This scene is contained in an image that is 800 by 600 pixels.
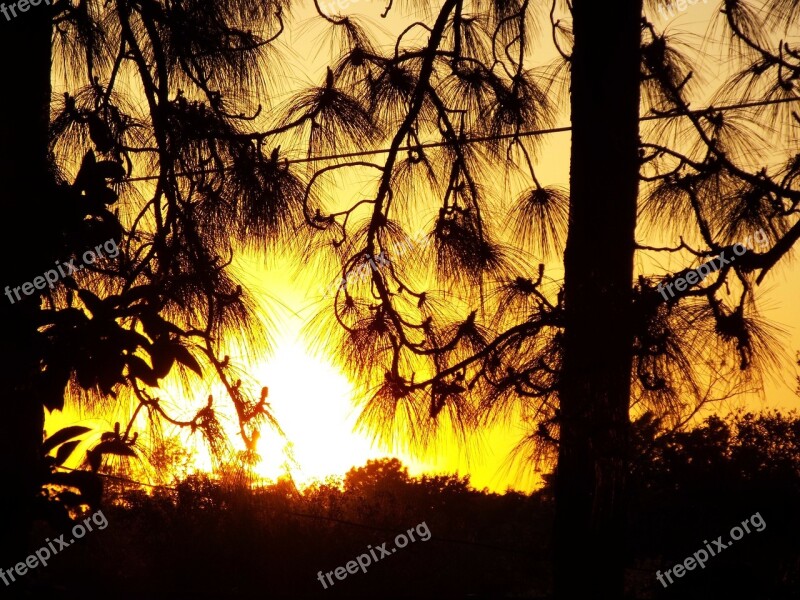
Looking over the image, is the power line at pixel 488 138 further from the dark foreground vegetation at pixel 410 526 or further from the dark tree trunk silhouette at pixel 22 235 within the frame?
the dark foreground vegetation at pixel 410 526

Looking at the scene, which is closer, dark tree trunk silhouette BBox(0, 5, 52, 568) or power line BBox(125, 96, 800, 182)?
dark tree trunk silhouette BBox(0, 5, 52, 568)

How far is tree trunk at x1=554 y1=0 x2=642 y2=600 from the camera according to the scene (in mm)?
2074

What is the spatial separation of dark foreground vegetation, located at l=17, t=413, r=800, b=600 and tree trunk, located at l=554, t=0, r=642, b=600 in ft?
6.11

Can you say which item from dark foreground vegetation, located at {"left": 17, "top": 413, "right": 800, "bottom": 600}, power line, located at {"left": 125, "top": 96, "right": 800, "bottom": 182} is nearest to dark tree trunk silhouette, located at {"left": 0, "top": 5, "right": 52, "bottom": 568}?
power line, located at {"left": 125, "top": 96, "right": 800, "bottom": 182}

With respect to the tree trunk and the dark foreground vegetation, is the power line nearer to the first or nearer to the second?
the tree trunk

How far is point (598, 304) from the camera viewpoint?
2100 millimetres

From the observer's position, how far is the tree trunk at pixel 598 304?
6.81 feet

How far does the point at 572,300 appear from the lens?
2.17 metres

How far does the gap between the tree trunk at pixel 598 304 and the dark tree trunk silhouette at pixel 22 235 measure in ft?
3.78

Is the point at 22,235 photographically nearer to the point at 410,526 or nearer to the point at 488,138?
the point at 488,138

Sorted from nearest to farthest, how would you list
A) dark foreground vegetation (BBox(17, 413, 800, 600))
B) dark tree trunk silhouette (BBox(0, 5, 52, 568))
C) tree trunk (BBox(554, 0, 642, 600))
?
dark tree trunk silhouette (BBox(0, 5, 52, 568)) → tree trunk (BBox(554, 0, 642, 600)) → dark foreground vegetation (BBox(17, 413, 800, 600))

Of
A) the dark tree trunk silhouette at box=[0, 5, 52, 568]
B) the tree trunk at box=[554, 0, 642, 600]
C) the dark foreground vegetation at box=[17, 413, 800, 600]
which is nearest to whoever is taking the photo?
the dark tree trunk silhouette at box=[0, 5, 52, 568]

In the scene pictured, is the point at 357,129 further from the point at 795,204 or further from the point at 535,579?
the point at 535,579

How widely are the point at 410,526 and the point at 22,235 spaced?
9.54ft
